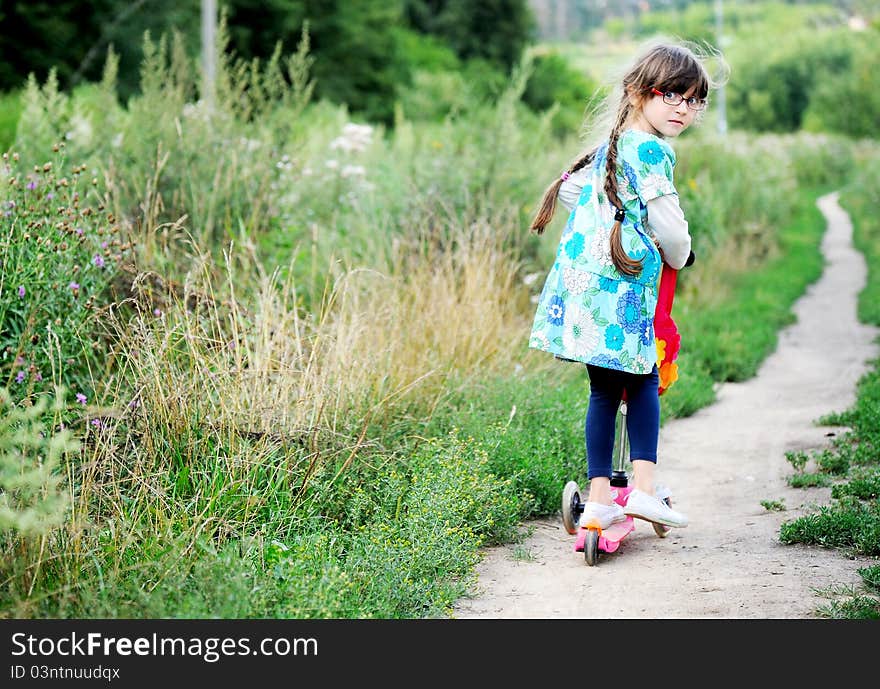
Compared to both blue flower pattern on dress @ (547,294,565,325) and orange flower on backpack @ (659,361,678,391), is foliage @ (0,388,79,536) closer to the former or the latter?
blue flower pattern on dress @ (547,294,565,325)

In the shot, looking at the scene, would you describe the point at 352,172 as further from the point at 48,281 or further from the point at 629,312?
the point at 629,312

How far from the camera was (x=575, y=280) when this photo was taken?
404 centimetres

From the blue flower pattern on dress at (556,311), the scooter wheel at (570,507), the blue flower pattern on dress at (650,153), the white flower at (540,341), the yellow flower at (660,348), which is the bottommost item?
the scooter wheel at (570,507)

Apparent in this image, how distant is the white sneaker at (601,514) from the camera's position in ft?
13.6

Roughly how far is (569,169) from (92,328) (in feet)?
7.51

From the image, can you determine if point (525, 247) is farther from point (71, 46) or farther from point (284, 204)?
point (71, 46)

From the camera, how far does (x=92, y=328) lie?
5012 mm

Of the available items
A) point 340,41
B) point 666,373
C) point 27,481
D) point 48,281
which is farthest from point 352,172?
point 340,41

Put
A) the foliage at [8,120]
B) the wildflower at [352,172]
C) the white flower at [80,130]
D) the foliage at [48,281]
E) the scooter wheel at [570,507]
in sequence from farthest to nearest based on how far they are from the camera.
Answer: the foliage at [8,120] → the wildflower at [352,172] → the white flower at [80,130] → the foliage at [48,281] → the scooter wheel at [570,507]

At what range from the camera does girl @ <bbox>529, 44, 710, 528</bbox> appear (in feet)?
13.0

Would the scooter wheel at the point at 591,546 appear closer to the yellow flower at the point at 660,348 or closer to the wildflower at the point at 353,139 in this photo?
the yellow flower at the point at 660,348

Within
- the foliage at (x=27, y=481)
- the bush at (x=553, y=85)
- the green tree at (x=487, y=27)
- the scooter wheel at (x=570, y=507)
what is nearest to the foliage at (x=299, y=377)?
the foliage at (x=27, y=481)

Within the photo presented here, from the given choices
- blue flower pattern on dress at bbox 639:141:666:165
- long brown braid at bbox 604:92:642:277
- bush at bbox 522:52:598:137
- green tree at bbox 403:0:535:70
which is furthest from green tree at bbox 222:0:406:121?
blue flower pattern on dress at bbox 639:141:666:165

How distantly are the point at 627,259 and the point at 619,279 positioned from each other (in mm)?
97
